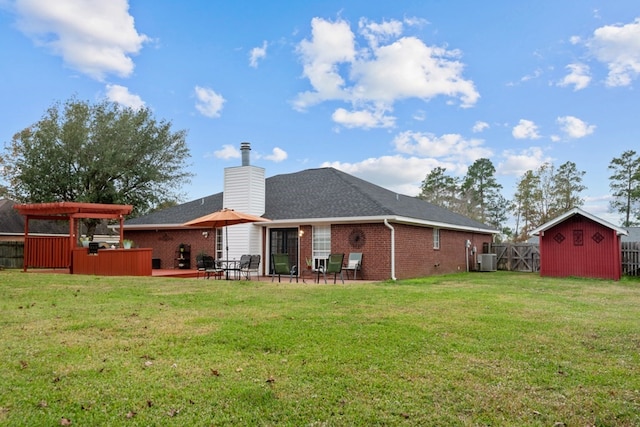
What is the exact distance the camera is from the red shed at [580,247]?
56.7ft

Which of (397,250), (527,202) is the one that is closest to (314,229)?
(397,250)

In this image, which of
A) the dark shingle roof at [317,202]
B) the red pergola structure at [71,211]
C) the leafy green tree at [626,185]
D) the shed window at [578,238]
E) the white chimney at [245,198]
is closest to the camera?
the red pergola structure at [71,211]

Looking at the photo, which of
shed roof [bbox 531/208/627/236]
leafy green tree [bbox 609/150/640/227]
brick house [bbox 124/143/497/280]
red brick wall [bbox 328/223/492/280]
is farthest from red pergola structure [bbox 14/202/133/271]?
leafy green tree [bbox 609/150/640/227]

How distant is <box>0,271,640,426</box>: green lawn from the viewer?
142 inches

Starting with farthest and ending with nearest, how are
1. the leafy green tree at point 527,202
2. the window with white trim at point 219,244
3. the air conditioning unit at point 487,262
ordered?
the leafy green tree at point 527,202 → the air conditioning unit at point 487,262 → the window with white trim at point 219,244

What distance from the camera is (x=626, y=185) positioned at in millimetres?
38125

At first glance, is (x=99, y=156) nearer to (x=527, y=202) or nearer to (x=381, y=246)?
(x=381, y=246)

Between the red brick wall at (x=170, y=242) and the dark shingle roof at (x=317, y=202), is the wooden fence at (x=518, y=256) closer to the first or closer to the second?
the dark shingle roof at (x=317, y=202)

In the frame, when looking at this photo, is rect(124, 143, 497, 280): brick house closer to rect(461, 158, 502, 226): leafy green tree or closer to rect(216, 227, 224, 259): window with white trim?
rect(216, 227, 224, 259): window with white trim

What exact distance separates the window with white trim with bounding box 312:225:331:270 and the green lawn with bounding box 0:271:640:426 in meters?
8.28

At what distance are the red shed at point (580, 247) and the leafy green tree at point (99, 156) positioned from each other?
2152 cm

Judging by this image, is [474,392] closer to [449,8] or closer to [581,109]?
[449,8]

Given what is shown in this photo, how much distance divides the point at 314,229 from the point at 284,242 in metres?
1.42

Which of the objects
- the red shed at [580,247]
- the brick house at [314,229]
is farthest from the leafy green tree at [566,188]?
the red shed at [580,247]
